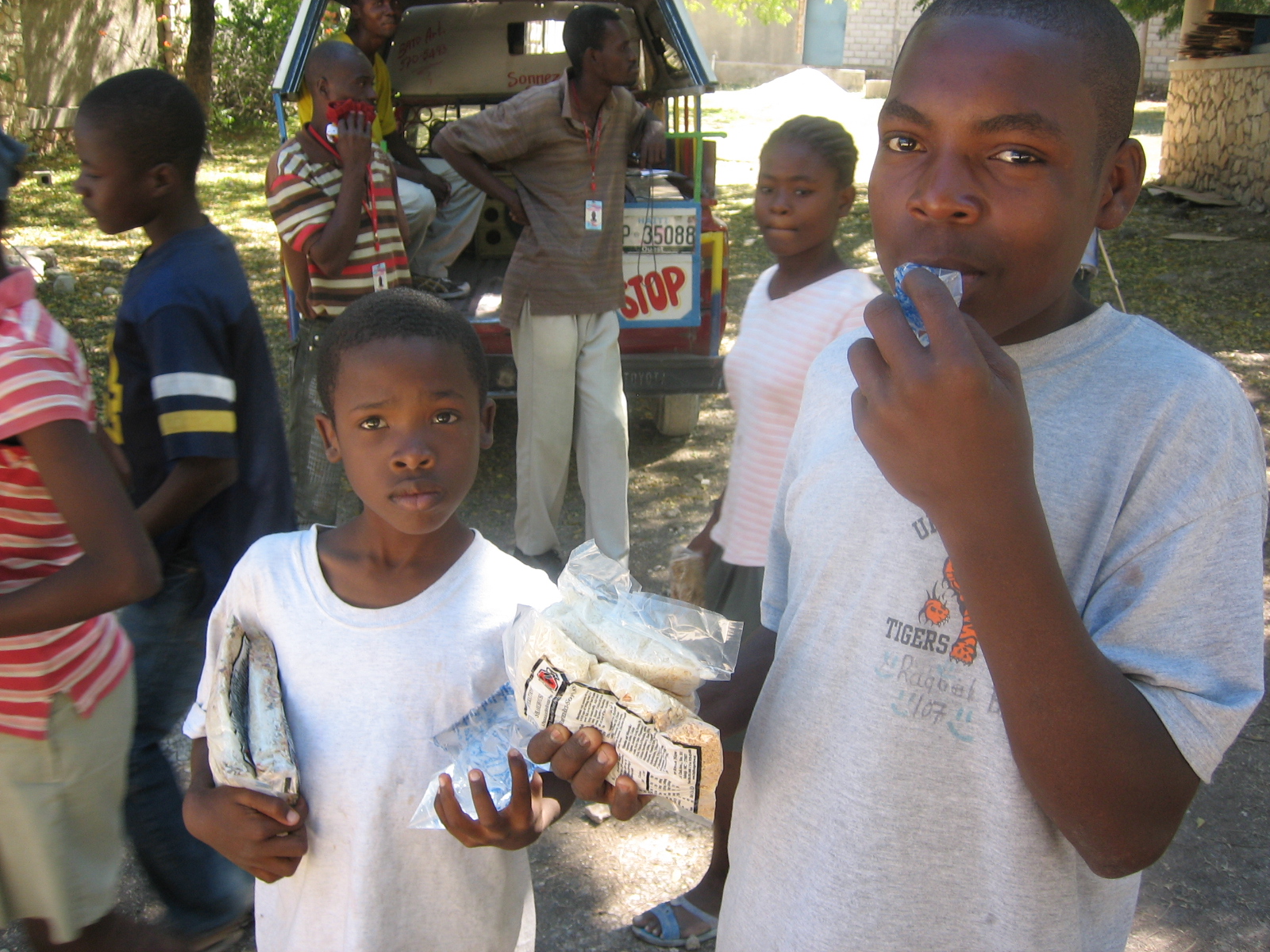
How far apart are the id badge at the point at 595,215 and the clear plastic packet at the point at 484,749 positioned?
3.07 m

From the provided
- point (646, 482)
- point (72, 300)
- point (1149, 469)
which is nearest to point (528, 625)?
point (1149, 469)

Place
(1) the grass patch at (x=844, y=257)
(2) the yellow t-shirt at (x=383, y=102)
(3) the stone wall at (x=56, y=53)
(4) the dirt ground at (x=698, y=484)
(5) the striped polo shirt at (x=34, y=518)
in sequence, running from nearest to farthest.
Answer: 1. (5) the striped polo shirt at (x=34, y=518)
2. (4) the dirt ground at (x=698, y=484)
3. (2) the yellow t-shirt at (x=383, y=102)
4. (1) the grass patch at (x=844, y=257)
5. (3) the stone wall at (x=56, y=53)

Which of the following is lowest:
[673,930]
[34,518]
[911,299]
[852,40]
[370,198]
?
[673,930]

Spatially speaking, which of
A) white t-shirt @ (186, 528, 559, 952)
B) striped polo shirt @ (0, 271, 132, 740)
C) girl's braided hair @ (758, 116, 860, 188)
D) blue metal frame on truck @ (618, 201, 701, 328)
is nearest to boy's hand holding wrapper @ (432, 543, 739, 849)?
white t-shirt @ (186, 528, 559, 952)

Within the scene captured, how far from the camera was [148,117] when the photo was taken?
2.33 meters

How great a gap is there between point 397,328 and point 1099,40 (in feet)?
3.54

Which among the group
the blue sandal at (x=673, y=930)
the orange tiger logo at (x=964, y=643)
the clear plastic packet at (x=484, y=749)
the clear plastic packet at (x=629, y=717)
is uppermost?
the orange tiger logo at (x=964, y=643)

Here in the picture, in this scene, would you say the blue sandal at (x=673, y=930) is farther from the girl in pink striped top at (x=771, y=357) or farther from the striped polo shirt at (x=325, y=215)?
the striped polo shirt at (x=325, y=215)

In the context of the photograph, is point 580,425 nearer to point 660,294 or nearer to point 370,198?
point 660,294

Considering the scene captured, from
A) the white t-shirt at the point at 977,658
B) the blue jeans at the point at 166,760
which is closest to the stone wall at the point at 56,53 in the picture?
the blue jeans at the point at 166,760

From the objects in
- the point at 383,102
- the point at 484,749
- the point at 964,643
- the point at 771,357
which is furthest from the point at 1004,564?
the point at 383,102

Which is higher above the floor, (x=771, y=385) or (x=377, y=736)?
(x=771, y=385)

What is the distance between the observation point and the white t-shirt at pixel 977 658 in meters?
0.97

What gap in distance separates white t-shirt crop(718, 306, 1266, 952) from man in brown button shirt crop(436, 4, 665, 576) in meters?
3.11
